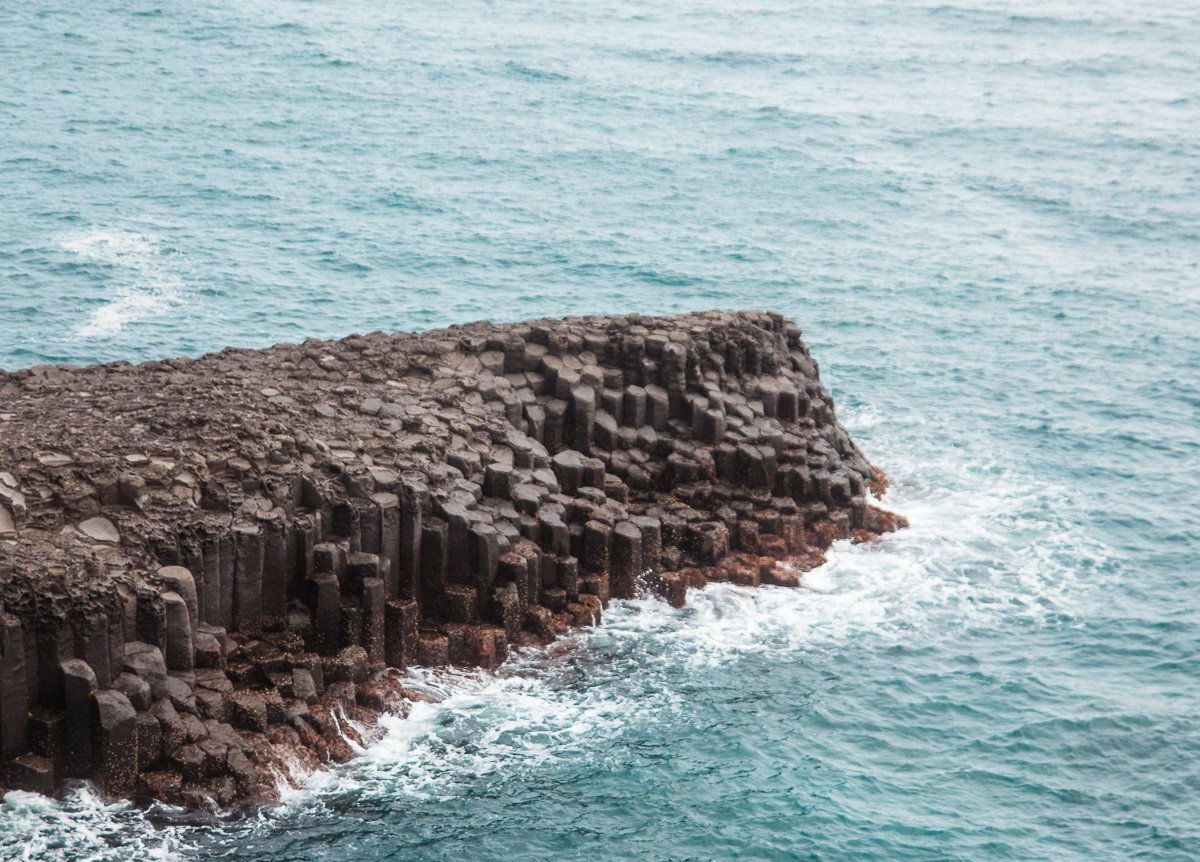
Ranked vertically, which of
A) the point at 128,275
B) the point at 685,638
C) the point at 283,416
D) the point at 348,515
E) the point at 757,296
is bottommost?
the point at 685,638

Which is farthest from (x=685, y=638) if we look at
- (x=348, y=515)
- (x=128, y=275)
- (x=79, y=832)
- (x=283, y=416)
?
(x=128, y=275)

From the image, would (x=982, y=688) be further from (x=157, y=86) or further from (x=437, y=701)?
(x=157, y=86)

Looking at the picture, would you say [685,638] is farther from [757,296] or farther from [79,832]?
[757,296]

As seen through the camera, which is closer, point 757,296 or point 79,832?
point 79,832

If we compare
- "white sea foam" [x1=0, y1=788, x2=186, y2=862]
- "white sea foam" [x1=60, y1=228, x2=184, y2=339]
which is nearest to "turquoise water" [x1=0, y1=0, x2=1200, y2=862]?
"white sea foam" [x1=0, y1=788, x2=186, y2=862]

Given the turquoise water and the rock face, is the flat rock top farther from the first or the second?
the turquoise water

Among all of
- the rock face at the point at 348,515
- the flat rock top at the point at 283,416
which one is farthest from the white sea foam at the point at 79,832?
the flat rock top at the point at 283,416
